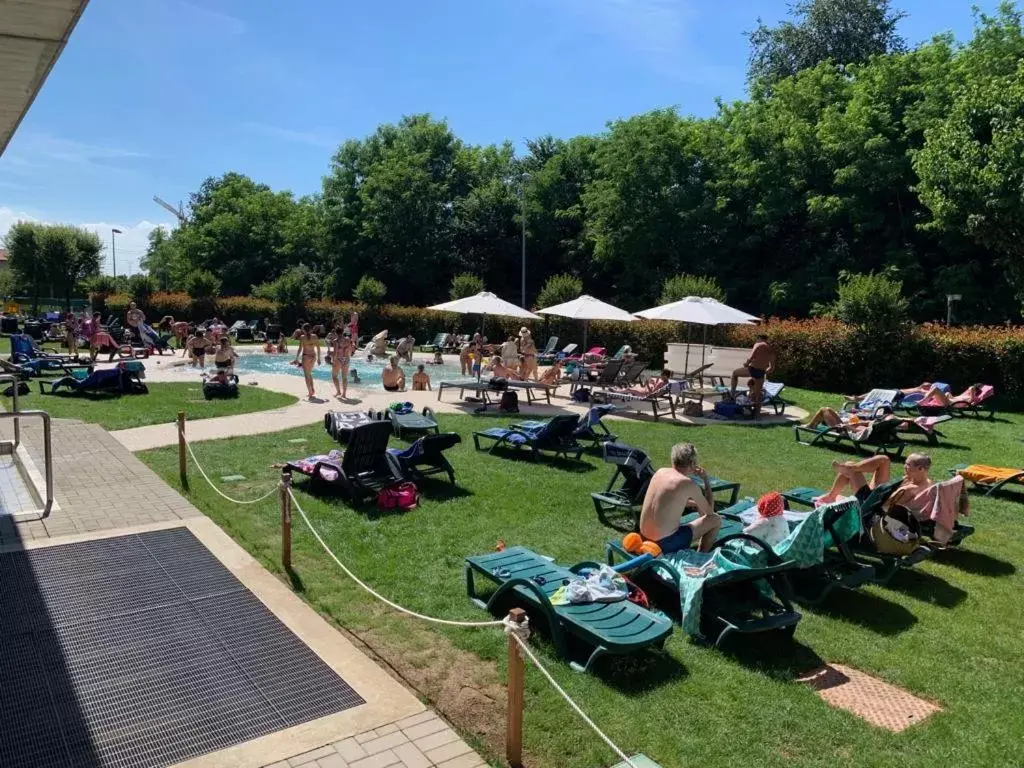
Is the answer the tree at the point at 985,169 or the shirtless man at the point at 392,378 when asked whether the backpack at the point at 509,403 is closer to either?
the shirtless man at the point at 392,378

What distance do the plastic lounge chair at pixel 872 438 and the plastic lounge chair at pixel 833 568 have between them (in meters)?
6.11

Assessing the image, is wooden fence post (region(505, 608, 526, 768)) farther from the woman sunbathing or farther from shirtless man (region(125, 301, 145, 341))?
shirtless man (region(125, 301, 145, 341))

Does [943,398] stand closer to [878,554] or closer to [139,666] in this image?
[878,554]

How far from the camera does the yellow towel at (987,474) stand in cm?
956

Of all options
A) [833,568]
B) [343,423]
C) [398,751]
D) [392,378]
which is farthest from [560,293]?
[398,751]

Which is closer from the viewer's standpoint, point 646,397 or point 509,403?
point 509,403

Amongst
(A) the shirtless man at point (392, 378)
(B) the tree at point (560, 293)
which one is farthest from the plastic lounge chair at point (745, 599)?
(B) the tree at point (560, 293)

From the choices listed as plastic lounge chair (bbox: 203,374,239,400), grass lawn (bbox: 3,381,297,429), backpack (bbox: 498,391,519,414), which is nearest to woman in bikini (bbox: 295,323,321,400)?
grass lawn (bbox: 3,381,297,429)

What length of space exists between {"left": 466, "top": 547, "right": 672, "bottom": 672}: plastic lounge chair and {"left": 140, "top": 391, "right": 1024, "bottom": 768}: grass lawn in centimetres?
18

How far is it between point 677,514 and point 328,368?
67.9 feet

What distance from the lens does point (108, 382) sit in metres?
16.8

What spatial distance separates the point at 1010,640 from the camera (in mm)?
5629

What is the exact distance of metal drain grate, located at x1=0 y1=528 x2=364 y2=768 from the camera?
416 cm

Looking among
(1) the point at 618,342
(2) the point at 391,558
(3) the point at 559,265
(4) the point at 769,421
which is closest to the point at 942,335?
(4) the point at 769,421
